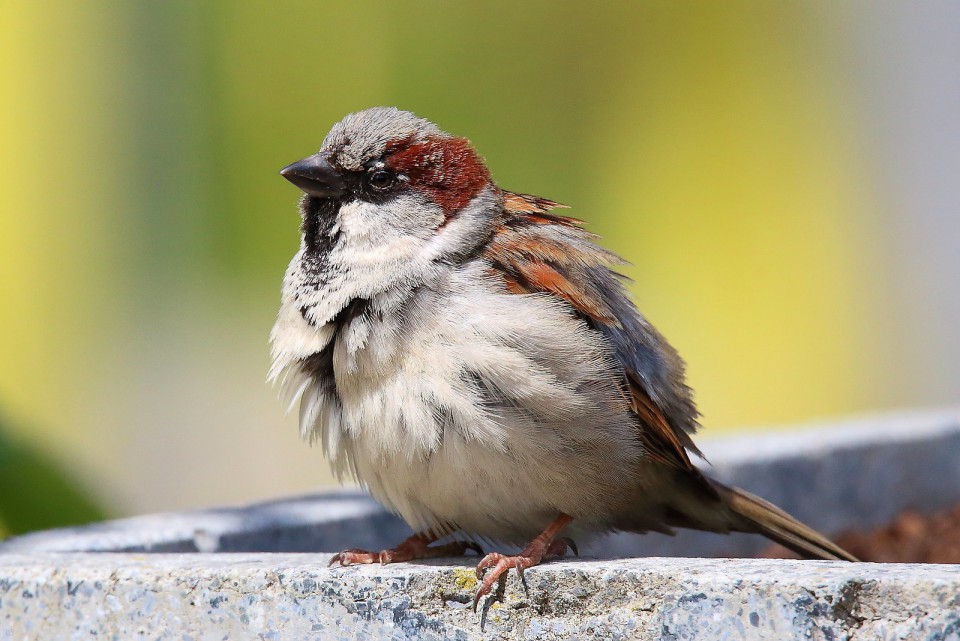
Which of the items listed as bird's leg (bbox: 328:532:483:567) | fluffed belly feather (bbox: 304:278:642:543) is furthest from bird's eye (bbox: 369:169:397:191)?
bird's leg (bbox: 328:532:483:567)

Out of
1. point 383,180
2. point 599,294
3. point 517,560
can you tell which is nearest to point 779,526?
A: point 599,294

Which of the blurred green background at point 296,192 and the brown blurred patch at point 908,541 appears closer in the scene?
the brown blurred patch at point 908,541

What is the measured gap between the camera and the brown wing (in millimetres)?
2158

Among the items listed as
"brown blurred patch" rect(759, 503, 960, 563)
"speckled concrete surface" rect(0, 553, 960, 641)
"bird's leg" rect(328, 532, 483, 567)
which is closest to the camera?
"speckled concrete surface" rect(0, 553, 960, 641)

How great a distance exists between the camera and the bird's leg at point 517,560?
5.38ft

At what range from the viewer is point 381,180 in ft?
7.59

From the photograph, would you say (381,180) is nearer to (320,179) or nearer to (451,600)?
(320,179)

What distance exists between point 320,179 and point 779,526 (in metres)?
1.14

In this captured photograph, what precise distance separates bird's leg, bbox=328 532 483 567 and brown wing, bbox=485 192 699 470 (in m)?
0.41

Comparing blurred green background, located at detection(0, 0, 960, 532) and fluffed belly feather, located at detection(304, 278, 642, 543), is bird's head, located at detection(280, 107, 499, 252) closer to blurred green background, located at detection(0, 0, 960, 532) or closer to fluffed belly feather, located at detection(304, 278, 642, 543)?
fluffed belly feather, located at detection(304, 278, 642, 543)

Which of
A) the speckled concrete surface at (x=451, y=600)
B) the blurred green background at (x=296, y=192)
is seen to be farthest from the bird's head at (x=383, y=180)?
the blurred green background at (x=296, y=192)

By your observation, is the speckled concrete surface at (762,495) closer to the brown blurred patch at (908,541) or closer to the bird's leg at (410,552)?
the brown blurred patch at (908,541)

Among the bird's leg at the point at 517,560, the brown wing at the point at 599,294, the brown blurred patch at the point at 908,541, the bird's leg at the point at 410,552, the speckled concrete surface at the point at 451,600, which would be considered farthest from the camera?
the brown blurred patch at the point at 908,541

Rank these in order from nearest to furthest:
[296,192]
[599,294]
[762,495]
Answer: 1. [599,294]
2. [762,495]
3. [296,192]
